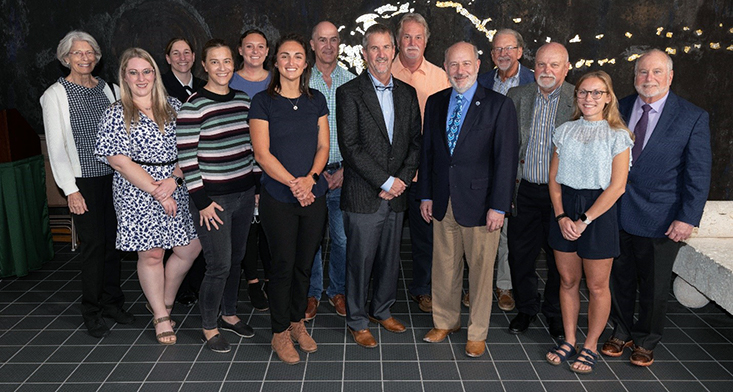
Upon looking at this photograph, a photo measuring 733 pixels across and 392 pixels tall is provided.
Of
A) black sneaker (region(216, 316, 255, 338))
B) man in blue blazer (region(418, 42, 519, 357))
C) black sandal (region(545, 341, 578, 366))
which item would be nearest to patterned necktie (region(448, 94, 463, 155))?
man in blue blazer (region(418, 42, 519, 357))

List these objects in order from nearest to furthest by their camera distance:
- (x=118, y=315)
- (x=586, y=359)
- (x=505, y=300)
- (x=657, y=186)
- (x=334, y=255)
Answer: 1. (x=657, y=186)
2. (x=586, y=359)
3. (x=118, y=315)
4. (x=334, y=255)
5. (x=505, y=300)

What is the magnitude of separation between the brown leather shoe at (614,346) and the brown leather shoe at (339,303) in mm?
1774

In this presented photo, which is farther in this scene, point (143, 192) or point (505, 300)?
point (505, 300)

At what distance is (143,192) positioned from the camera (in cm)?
351

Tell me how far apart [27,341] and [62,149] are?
1325 millimetres

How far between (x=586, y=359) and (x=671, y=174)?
1.19 m

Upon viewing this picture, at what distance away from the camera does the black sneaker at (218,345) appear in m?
3.61

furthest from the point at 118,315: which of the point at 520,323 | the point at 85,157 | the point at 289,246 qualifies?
the point at 520,323

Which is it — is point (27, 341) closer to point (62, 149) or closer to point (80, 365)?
point (80, 365)

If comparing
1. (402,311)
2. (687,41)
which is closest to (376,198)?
(402,311)

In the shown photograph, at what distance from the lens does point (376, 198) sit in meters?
3.54

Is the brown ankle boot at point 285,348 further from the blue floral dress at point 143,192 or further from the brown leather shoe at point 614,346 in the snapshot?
the brown leather shoe at point 614,346

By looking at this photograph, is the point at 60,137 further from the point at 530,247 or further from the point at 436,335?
the point at 530,247

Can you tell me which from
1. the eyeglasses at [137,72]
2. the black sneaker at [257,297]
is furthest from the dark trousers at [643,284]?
the eyeglasses at [137,72]
